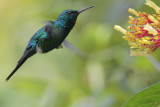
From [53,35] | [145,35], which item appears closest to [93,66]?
[53,35]

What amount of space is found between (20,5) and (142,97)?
3175 millimetres

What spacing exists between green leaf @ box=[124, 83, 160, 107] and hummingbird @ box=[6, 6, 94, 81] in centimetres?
62

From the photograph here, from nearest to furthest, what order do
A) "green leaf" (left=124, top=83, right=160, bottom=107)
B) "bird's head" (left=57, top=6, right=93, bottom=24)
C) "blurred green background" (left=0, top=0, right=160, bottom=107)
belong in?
"green leaf" (left=124, top=83, right=160, bottom=107)
"bird's head" (left=57, top=6, right=93, bottom=24)
"blurred green background" (left=0, top=0, right=160, bottom=107)

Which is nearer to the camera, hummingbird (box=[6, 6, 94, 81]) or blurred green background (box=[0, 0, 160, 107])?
hummingbird (box=[6, 6, 94, 81])

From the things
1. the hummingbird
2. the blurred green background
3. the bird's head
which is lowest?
the blurred green background

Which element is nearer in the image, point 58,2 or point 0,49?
point 58,2

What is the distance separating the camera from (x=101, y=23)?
126 inches

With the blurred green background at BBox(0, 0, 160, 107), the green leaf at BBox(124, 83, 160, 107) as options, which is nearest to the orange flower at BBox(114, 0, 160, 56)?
the green leaf at BBox(124, 83, 160, 107)

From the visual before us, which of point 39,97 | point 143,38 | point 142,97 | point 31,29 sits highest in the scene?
point 143,38

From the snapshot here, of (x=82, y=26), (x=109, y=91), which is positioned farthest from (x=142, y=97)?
(x=82, y=26)

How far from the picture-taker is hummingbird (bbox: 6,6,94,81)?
6.63ft

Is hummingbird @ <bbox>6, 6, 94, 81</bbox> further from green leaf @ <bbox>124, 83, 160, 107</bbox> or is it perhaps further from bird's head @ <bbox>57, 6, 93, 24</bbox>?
green leaf @ <bbox>124, 83, 160, 107</bbox>

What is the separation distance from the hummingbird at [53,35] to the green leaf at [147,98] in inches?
24.6

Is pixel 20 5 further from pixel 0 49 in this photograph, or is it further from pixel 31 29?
pixel 31 29
